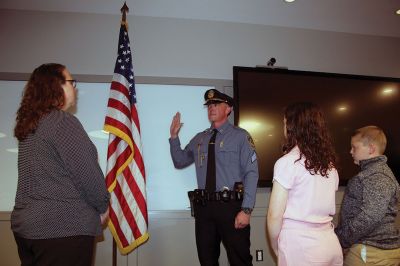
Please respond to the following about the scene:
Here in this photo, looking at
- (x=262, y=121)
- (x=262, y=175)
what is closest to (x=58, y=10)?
(x=262, y=121)

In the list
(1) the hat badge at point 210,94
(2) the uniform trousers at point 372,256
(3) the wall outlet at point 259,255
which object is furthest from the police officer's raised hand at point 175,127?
(2) the uniform trousers at point 372,256

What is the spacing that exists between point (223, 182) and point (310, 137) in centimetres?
103

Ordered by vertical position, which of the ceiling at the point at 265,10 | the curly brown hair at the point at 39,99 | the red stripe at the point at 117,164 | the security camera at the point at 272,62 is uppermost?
the ceiling at the point at 265,10

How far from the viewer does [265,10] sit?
326 cm

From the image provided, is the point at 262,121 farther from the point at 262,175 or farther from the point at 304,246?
the point at 304,246

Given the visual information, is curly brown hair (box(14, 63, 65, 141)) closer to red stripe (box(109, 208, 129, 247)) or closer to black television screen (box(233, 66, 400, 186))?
red stripe (box(109, 208, 129, 247))

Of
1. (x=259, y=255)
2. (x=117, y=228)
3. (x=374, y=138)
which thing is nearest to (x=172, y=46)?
(x=117, y=228)

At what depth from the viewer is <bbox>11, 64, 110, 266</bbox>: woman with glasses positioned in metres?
1.24

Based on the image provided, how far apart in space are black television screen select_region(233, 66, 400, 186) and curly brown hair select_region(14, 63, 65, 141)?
1930mm

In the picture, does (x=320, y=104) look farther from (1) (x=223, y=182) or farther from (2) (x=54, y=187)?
(2) (x=54, y=187)

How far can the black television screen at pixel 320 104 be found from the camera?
3164 millimetres

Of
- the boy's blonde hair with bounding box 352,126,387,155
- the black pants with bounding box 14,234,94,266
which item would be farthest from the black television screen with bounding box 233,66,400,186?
the black pants with bounding box 14,234,94,266

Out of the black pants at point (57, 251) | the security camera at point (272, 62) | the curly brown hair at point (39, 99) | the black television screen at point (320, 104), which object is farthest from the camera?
the security camera at point (272, 62)

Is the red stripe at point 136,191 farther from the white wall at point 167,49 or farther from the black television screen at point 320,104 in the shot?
the black television screen at point 320,104
